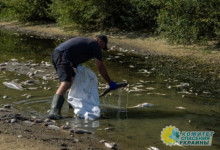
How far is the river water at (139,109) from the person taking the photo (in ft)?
24.6

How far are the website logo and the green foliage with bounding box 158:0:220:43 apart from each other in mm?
8340

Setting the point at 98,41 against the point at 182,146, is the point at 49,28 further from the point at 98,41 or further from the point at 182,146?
the point at 182,146

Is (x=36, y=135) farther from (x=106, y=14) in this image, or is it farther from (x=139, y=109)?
(x=106, y=14)

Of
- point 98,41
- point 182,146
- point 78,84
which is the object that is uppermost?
point 98,41

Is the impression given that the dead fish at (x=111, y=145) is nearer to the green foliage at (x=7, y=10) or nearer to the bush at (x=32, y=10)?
the bush at (x=32, y=10)

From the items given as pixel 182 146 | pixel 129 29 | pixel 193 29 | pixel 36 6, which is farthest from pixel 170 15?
pixel 36 6

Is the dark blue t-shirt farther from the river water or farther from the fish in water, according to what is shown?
the fish in water

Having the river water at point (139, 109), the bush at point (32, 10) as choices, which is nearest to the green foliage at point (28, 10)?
the bush at point (32, 10)

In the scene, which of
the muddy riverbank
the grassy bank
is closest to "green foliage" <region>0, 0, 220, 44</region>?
the grassy bank

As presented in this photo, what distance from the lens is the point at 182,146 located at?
6.96 metres

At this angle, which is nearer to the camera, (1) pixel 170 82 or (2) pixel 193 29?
(1) pixel 170 82

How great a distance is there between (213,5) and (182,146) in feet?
32.1

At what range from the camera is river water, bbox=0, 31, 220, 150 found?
24.6 ft

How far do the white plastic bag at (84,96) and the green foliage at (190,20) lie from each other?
325 inches
